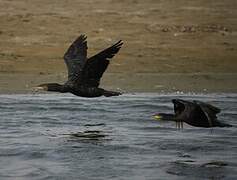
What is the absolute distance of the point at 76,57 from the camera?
13172 millimetres

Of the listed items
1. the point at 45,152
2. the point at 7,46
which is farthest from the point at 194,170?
the point at 7,46

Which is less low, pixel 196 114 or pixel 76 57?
pixel 76 57

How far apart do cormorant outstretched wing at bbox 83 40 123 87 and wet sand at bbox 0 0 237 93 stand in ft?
15.8

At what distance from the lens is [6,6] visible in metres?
27.0

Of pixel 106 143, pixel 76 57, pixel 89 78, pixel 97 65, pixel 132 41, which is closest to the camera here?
pixel 106 143

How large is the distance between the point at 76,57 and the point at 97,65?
1.59 meters

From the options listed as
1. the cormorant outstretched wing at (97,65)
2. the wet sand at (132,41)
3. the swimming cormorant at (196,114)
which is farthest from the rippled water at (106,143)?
the wet sand at (132,41)

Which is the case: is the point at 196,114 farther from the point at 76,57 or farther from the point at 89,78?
the point at 76,57

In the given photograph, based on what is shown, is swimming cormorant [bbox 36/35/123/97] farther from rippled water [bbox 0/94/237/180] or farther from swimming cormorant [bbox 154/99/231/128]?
swimming cormorant [bbox 154/99/231/128]

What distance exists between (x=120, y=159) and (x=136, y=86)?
8.00 metres

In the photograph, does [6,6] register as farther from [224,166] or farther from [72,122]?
[224,166]

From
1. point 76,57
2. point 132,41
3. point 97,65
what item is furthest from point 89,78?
point 132,41

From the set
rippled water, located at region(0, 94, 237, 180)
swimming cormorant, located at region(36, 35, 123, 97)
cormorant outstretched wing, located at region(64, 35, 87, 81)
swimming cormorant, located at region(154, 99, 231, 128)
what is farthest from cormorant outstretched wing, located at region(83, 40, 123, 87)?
swimming cormorant, located at region(154, 99, 231, 128)

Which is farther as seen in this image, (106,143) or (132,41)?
(132,41)
